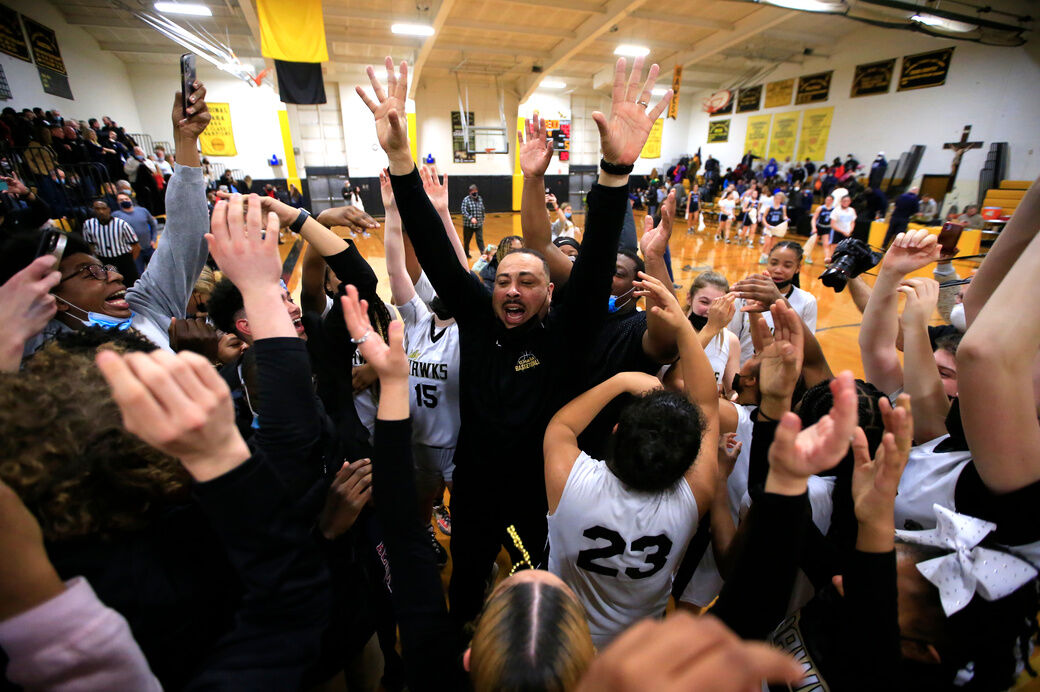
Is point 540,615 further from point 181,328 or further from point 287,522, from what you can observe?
point 181,328

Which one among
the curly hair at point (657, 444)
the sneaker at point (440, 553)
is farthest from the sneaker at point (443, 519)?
the curly hair at point (657, 444)

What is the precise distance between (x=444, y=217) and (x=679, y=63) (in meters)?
16.4

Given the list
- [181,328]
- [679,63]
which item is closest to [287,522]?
[181,328]

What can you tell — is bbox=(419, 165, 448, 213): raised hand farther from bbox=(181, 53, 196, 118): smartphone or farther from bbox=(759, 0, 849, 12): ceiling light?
bbox=(759, 0, 849, 12): ceiling light

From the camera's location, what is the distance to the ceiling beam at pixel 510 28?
40.6 ft

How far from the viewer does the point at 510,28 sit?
13.0 metres

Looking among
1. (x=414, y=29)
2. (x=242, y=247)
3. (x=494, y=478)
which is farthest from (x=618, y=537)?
(x=414, y=29)

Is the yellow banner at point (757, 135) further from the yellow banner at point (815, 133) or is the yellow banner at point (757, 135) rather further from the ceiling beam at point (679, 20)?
the ceiling beam at point (679, 20)

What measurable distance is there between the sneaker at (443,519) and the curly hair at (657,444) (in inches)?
75.3

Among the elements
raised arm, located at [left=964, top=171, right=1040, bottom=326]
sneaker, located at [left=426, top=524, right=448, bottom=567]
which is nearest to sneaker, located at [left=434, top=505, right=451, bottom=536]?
sneaker, located at [left=426, top=524, right=448, bottom=567]

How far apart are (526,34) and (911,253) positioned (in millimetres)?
14908

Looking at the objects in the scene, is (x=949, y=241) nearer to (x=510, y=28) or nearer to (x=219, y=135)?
(x=510, y=28)

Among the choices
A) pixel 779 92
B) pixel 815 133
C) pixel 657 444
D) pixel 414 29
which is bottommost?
pixel 657 444

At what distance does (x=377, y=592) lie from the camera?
Result: 5.21 feet
